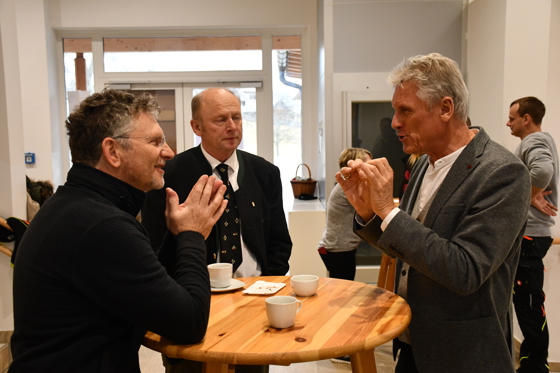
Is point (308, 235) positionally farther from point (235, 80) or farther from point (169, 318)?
point (169, 318)

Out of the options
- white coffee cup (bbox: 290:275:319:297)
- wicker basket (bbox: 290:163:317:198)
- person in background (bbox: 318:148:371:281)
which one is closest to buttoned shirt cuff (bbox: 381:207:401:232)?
white coffee cup (bbox: 290:275:319:297)

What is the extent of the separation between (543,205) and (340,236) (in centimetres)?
124

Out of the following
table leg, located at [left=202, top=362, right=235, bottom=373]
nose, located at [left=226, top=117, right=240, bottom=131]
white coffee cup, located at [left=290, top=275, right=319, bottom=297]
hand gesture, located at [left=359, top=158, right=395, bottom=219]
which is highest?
nose, located at [left=226, top=117, right=240, bottom=131]

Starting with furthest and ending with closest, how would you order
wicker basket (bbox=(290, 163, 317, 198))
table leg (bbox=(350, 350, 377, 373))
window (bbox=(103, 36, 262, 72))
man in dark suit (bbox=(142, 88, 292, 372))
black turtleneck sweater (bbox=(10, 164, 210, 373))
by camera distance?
window (bbox=(103, 36, 262, 72)) < wicker basket (bbox=(290, 163, 317, 198)) < man in dark suit (bbox=(142, 88, 292, 372)) < table leg (bbox=(350, 350, 377, 373)) < black turtleneck sweater (bbox=(10, 164, 210, 373))

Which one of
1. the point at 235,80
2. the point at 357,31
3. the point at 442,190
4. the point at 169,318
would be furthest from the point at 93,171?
the point at 235,80

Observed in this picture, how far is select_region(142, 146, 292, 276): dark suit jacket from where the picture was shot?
194 centimetres

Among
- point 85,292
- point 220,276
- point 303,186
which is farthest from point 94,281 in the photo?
point 303,186

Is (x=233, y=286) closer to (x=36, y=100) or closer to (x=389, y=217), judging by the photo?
(x=389, y=217)

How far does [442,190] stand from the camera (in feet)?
4.45

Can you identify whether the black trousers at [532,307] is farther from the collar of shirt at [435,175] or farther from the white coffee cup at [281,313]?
the white coffee cup at [281,313]

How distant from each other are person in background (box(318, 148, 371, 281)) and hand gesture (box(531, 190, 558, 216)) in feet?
3.39

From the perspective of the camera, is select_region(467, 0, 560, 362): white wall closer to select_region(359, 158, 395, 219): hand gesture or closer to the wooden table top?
the wooden table top

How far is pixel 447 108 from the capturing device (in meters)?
1.39

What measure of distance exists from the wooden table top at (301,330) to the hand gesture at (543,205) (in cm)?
169
